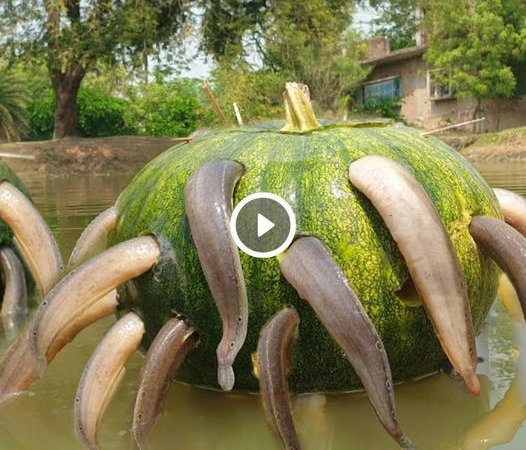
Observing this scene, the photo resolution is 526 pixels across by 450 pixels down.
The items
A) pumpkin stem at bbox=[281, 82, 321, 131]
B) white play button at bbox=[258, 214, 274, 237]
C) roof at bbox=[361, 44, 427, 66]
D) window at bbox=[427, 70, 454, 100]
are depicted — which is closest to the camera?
white play button at bbox=[258, 214, 274, 237]

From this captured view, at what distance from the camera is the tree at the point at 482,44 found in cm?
3070

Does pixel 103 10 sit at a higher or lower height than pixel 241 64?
higher

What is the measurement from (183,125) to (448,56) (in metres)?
11.3

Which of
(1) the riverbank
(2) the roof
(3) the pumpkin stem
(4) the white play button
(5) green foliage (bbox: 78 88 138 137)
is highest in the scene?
(2) the roof

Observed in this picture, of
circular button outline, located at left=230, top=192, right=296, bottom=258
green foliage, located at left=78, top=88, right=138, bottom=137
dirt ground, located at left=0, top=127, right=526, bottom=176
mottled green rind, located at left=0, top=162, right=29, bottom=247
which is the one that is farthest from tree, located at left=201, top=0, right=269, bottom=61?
circular button outline, located at left=230, top=192, right=296, bottom=258

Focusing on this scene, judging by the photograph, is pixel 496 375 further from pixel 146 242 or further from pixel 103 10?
pixel 103 10

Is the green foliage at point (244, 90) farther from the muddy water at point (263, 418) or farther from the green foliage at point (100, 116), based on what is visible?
the muddy water at point (263, 418)

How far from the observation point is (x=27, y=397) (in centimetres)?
310

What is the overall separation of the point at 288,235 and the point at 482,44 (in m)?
30.5

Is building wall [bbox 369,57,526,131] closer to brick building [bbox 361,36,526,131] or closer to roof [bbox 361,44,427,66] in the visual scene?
brick building [bbox 361,36,526,131]

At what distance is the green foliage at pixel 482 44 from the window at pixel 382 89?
23.7 feet

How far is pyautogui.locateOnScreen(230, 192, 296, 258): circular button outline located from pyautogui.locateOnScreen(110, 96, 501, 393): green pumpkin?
0.08ft

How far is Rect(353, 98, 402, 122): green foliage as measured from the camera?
38.6 m

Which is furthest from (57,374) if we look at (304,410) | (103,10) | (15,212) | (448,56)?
(448,56)
